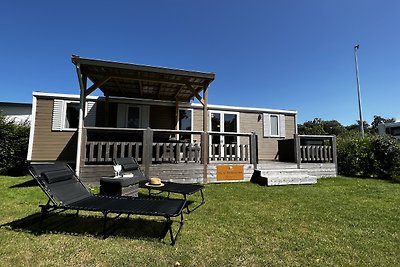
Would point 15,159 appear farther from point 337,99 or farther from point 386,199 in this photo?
point 337,99

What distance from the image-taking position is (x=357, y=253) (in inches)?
92.1

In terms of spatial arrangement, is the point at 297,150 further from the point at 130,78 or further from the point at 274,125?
the point at 130,78

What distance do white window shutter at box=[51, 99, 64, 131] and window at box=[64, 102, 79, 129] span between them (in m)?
0.17

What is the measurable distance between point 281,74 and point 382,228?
15684 millimetres


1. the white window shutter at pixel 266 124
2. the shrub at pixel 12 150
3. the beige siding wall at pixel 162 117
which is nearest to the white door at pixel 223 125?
the white window shutter at pixel 266 124

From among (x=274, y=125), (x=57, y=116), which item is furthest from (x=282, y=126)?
(x=57, y=116)

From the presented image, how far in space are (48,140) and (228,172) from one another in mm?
7018

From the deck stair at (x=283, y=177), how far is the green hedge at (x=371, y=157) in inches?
133

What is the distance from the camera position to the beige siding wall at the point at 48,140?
8.34m

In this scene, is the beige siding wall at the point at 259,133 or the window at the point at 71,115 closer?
the window at the point at 71,115

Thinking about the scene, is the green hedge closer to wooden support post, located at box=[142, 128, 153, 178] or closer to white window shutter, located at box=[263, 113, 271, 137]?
white window shutter, located at box=[263, 113, 271, 137]

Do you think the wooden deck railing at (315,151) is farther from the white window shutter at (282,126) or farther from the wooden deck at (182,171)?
the white window shutter at (282,126)

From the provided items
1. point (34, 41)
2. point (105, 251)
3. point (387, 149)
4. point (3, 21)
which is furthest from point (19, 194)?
point (387, 149)

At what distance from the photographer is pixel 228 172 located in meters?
7.07
